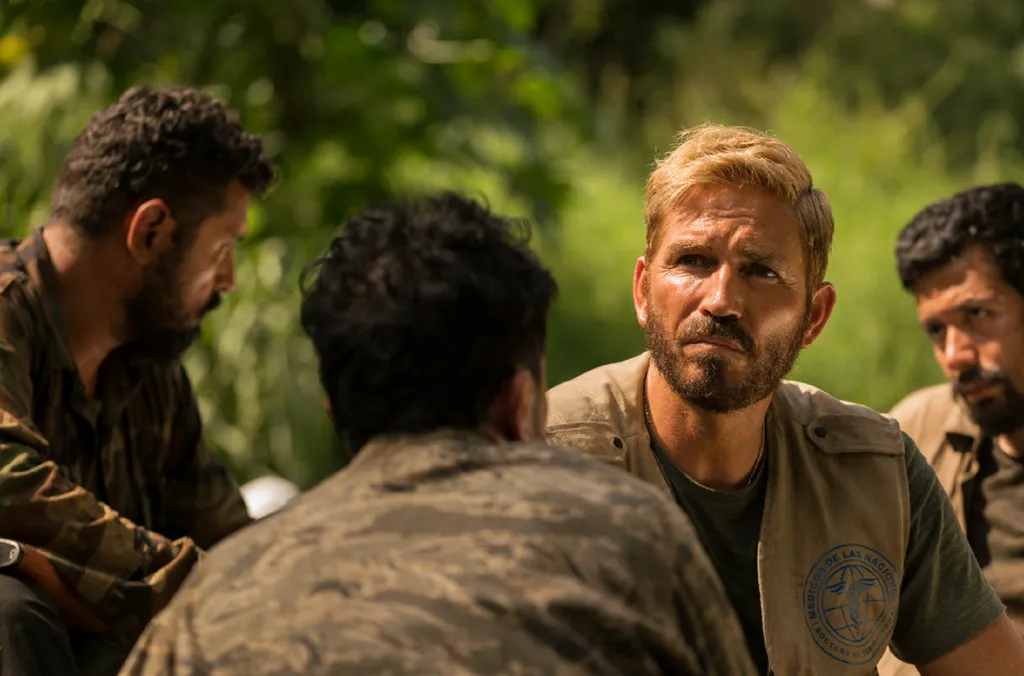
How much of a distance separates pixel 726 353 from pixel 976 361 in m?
1.29

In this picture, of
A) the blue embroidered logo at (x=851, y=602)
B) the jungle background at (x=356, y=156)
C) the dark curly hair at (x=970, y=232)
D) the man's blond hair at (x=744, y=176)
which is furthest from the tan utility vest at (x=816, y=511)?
the jungle background at (x=356, y=156)

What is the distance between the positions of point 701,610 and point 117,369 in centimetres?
197

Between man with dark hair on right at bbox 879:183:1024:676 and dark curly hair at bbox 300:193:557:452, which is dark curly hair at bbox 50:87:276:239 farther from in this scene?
man with dark hair on right at bbox 879:183:1024:676

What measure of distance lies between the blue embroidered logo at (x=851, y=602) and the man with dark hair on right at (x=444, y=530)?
36.6 inches

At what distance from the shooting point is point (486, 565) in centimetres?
183

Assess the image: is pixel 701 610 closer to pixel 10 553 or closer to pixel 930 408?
pixel 10 553

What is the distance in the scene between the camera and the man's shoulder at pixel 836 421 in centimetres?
302

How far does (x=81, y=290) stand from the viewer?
3.35m

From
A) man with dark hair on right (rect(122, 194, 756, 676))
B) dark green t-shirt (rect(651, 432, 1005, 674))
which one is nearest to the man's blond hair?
dark green t-shirt (rect(651, 432, 1005, 674))

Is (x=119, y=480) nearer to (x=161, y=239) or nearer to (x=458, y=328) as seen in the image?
(x=161, y=239)

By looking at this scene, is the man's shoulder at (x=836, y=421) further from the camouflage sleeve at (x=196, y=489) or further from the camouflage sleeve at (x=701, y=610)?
the camouflage sleeve at (x=196, y=489)

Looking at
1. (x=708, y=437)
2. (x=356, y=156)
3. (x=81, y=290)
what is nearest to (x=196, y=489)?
(x=81, y=290)

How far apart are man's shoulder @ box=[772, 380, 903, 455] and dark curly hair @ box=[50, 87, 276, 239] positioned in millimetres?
1338

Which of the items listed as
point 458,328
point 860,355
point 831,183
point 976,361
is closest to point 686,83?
point 831,183
